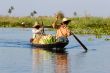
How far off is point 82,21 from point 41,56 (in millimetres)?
28261

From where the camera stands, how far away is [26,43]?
30609mm

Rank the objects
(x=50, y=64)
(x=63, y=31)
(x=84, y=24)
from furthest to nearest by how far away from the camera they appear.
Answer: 1. (x=84, y=24)
2. (x=63, y=31)
3. (x=50, y=64)

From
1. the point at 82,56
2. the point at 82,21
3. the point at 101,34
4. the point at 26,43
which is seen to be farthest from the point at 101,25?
the point at 82,56

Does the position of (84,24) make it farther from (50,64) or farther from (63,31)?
(50,64)

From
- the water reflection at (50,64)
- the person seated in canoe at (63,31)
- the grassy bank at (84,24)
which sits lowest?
the grassy bank at (84,24)

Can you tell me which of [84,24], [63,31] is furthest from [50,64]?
[84,24]

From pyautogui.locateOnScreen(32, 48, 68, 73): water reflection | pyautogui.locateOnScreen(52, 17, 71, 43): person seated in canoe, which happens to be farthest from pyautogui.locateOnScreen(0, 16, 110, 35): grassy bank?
pyautogui.locateOnScreen(32, 48, 68, 73): water reflection

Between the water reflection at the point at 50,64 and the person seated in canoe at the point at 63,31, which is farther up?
the person seated in canoe at the point at 63,31

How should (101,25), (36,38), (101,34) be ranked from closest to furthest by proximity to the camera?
(36,38) < (101,34) < (101,25)

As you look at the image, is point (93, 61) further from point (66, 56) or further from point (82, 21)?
point (82, 21)

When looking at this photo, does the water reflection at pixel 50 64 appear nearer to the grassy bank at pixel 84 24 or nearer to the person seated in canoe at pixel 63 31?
the person seated in canoe at pixel 63 31

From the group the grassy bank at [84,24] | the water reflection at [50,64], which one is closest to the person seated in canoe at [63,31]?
the water reflection at [50,64]

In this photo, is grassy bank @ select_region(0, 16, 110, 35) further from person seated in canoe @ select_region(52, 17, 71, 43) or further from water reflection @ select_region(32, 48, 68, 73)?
water reflection @ select_region(32, 48, 68, 73)

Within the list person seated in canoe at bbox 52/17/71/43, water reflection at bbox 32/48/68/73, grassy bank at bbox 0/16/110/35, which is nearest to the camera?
water reflection at bbox 32/48/68/73
